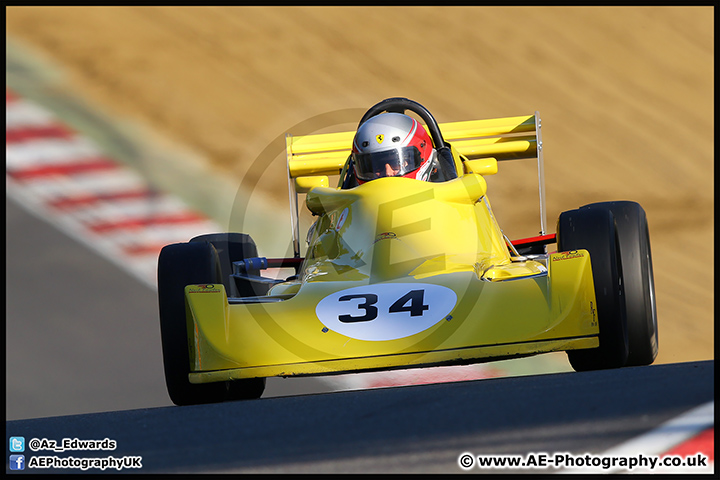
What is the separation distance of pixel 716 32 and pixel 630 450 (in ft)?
39.2

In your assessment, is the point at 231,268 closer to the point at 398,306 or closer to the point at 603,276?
the point at 398,306

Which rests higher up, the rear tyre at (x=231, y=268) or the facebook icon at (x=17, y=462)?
the rear tyre at (x=231, y=268)

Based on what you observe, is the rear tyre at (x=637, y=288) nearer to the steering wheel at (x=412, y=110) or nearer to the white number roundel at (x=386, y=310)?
the white number roundel at (x=386, y=310)

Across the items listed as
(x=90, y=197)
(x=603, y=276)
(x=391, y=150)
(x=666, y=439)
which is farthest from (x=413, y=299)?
(x=90, y=197)

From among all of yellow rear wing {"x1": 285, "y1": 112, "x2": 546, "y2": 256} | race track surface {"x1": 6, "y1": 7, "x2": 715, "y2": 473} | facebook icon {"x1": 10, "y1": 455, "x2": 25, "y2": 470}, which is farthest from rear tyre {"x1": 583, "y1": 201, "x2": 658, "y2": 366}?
facebook icon {"x1": 10, "y1": 455, "x2": 25, "y2": 470}

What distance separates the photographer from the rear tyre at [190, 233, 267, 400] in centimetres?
536

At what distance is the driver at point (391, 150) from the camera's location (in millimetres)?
5465

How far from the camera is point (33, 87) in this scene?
11.8 m

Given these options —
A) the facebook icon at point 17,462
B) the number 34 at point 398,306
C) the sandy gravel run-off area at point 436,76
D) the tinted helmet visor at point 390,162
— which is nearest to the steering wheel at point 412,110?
the tinted helmet visor at point 390,162

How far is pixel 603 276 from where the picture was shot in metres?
4.29

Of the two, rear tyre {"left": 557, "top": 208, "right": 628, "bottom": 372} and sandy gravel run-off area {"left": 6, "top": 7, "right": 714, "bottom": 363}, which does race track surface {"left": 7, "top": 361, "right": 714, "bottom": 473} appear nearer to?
rear tyre {"left": 557, "top": 208, "right": 628, "bottom": 372}

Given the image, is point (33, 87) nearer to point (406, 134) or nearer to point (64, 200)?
point (64, 200)

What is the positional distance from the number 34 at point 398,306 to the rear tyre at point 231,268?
1.25 meters

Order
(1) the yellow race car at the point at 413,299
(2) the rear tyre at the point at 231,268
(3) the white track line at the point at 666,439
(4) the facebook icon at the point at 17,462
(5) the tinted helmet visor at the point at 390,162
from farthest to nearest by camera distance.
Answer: (5) the tinted helmet visor at the point at 390,162 → (2) the rear tyre at the point at 231,268 → (1) the yellow race car at the point at 413,299 → (4) the facebook icon at the point at 17,462 → (3) the white track line at the point at 666,439
